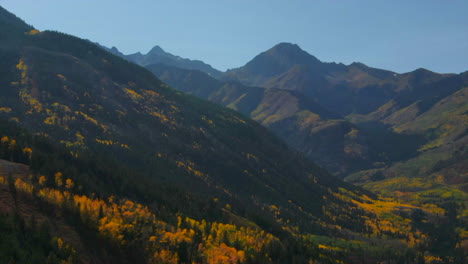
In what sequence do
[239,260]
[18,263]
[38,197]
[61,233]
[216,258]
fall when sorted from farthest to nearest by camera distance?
[239,260] < [216,258] < [38,197] < [61,233] < [18,263]

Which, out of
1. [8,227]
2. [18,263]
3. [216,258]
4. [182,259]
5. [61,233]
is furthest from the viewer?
[216,258]

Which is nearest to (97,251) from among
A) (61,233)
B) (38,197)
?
(61,233)

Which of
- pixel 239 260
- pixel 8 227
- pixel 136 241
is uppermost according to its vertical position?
pixel 8 227

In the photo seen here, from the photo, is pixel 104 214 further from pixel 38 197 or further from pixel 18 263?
A: pixel 18 263

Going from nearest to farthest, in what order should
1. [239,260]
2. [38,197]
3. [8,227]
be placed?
1. [8,227]
2. [38,197]
3. [239,260]

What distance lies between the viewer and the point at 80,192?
7490 inches

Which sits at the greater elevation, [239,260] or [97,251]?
[97,251]

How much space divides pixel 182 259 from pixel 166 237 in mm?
12245

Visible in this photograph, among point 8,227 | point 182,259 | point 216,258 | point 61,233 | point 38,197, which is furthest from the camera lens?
point 216,258

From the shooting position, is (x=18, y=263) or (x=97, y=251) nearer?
(x=18, y=263)

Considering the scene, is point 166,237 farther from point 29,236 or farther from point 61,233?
point 29,236

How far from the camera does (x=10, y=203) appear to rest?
13638cm

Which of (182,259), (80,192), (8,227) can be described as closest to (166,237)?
(182,259)

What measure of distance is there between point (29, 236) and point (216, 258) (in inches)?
3179
